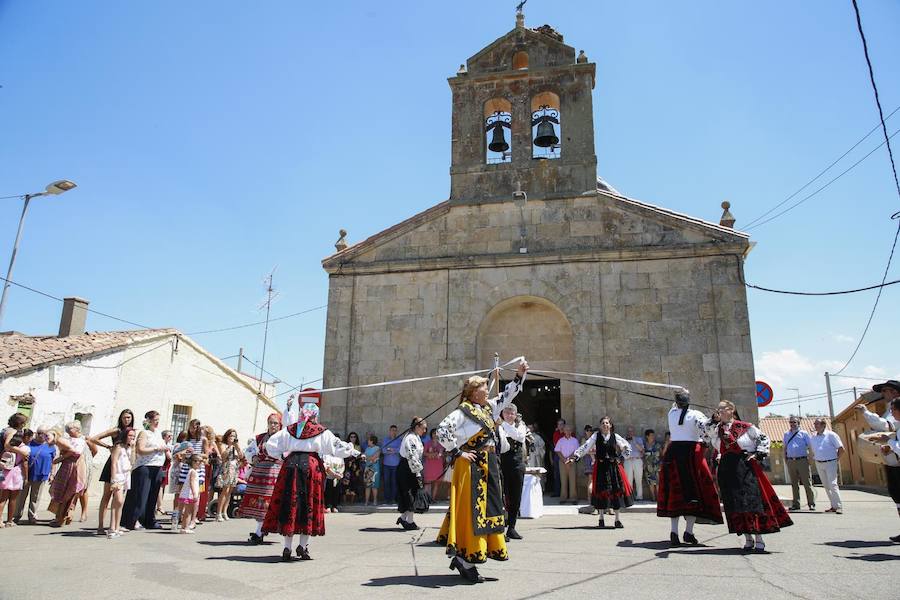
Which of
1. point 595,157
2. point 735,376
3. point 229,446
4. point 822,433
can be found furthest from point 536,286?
point 229,446

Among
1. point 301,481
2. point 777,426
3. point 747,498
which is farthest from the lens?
point 777,426

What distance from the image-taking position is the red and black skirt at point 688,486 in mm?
7336

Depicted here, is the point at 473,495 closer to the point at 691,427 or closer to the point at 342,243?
the point at 691,427

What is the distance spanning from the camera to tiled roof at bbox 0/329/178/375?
1531cm

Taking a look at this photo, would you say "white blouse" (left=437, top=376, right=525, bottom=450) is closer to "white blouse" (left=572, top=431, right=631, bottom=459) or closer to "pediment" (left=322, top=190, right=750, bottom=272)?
"white blouse" (left=572, top=431, right=631, bottom=459)

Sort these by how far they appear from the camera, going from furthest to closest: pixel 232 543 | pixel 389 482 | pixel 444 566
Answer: pixel 389 482, pixel 232 543, pixel 444 566

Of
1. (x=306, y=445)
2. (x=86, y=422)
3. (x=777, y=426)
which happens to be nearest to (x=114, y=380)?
(x=86, y=422)

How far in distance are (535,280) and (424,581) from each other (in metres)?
9.53

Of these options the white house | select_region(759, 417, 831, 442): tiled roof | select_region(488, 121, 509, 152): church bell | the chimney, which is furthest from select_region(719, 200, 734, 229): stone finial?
select_region(759, 417, 831, 442): tiled roof

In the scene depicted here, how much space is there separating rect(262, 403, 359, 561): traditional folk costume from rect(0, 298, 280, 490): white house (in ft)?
28.8

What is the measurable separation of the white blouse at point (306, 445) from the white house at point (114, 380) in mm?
8587

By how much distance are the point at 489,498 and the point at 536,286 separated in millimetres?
8891

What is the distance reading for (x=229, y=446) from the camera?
10.8m

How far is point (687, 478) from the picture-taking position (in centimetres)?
747
